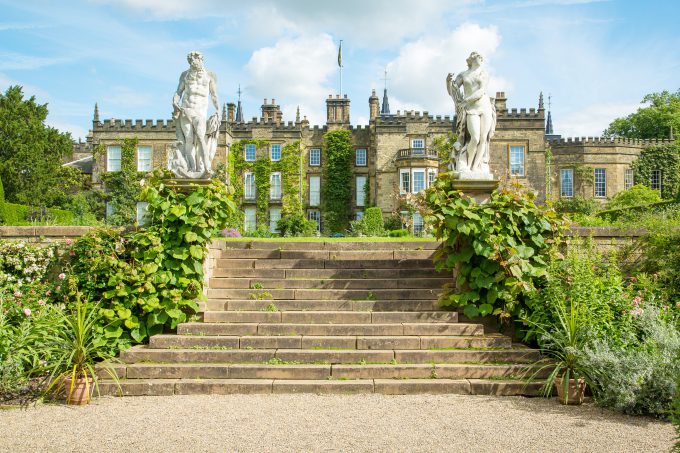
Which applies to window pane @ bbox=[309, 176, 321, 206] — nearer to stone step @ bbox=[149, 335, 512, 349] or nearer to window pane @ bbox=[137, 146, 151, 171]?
window pane @ bbox=[137, 146, 151, 171]

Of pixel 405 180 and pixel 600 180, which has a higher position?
pixel 600 180

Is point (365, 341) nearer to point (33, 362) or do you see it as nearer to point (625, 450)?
point (625, 450)

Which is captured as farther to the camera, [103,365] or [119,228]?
[119,228]

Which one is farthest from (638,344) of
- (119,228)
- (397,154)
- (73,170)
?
(73,170)

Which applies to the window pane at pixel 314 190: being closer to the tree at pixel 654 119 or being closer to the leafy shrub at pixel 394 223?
the leafy shrub at pixel 394 223

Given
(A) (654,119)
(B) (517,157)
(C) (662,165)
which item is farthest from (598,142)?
(A) (654,119)

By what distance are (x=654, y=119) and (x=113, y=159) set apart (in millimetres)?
45074

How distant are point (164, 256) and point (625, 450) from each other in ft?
19.6

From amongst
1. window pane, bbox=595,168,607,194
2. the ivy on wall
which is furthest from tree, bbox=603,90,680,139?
the ivy on wall

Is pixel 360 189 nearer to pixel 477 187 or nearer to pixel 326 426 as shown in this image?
pixel 477 187

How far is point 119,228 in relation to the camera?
812 cm

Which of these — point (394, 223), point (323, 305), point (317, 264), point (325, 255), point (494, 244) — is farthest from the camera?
point (394, 223)

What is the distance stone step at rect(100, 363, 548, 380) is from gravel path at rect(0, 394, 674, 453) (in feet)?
1.33

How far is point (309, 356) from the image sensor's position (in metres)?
7.00
